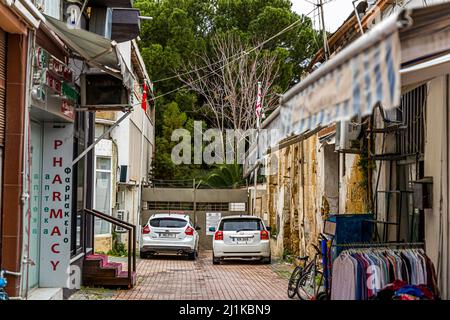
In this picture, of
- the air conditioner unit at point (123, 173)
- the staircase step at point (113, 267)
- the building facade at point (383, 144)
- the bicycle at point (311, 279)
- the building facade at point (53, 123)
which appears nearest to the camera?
the building facade at point (383, 144)

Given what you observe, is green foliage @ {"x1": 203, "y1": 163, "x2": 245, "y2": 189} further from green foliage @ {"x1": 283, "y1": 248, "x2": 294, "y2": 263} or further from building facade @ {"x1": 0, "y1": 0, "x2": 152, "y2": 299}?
building facade @ {"x1": 0, "y1": 0, "x2": 152, "y2": 299}

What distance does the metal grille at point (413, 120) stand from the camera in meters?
10.2

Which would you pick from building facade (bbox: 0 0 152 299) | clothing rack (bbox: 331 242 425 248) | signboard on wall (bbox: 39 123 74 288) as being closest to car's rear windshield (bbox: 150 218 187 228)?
building facade (bbox: 0 0 152 299)

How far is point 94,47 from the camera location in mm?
10531

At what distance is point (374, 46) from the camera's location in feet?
14.9

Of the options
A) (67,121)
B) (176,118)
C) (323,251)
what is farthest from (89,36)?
(176,118)

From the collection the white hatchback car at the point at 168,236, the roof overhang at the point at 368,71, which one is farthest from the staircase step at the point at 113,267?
the roof overhang at the point at 368,71

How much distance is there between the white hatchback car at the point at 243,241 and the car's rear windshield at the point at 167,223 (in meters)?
1.71

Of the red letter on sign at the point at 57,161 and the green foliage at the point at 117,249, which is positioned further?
the green foliage at the point at 117,249

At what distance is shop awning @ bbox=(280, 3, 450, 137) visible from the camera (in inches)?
173

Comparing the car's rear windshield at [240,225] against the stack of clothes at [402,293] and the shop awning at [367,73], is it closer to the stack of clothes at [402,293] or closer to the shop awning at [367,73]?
the stack of clothes at [402,293]

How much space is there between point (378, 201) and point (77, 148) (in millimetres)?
5614

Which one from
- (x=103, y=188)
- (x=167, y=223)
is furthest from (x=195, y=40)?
(x=167, y=223)
